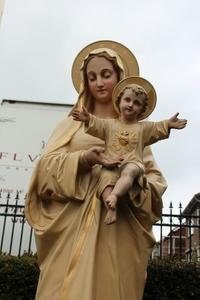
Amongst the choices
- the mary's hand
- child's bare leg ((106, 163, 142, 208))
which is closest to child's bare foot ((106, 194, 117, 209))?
child's bare leg ((106, 163, 142, 208))

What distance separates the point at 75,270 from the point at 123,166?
0.72 m

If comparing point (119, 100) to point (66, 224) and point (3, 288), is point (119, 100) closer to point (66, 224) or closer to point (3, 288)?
point (66, 224)

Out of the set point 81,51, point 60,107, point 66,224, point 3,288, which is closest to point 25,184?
point 60,107

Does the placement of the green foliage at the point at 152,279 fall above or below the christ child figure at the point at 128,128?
below

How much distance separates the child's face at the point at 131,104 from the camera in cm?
294

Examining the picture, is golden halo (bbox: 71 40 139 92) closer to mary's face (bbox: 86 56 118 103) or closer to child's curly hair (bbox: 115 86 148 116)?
mary's face (bbox: 86 56 118 103)

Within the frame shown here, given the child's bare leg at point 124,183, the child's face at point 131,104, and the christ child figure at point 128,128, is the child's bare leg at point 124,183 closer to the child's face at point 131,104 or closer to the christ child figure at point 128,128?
the christ child figure at point 128,128

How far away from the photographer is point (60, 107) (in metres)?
11.2

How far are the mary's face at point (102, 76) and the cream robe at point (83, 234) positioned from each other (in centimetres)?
48

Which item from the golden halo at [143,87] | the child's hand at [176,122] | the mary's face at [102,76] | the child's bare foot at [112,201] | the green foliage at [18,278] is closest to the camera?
the child's bare foot at [112,201]

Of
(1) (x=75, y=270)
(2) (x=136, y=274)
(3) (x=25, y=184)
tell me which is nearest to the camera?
(1) (x=75, y=270)

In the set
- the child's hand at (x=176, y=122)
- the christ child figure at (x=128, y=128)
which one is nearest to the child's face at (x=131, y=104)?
the christ child figure at (x=128, y=128)

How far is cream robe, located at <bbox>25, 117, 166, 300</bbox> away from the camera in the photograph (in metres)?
2.73

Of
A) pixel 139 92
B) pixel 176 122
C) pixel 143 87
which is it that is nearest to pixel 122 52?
pixel 143 87
